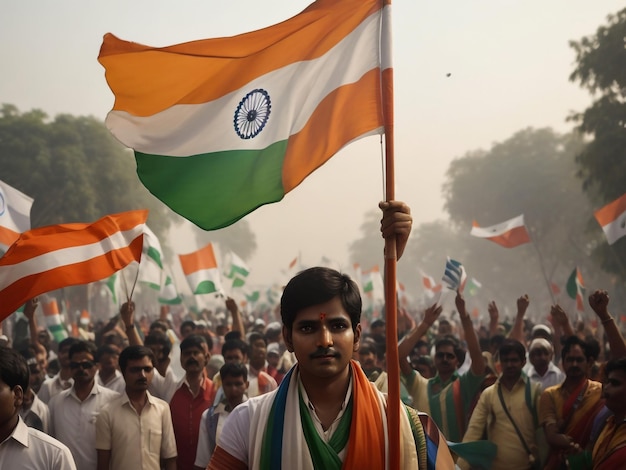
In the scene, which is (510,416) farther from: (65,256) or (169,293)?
(169,293)

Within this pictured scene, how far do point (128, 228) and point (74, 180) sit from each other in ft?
113

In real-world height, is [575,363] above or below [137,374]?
below

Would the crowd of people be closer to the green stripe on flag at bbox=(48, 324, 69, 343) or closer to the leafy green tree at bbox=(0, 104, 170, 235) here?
→ the green stripe on flag at bbox=(48, 324, 69, 343)

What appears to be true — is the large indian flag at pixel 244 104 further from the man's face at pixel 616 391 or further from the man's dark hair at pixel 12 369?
the man's face at pixel 616 391

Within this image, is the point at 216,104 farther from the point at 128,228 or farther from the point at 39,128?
the point at 39,128

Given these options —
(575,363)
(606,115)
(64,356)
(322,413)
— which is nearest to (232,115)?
(322,413)

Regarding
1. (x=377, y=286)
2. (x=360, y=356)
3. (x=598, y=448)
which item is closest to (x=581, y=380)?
(x=598, y=448)

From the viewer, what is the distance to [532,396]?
586cm

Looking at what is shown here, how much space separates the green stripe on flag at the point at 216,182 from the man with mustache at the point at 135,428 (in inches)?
66.1

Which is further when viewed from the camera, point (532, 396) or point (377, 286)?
point (377, 286)

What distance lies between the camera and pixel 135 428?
514 cm

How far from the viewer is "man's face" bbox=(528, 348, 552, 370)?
736cm

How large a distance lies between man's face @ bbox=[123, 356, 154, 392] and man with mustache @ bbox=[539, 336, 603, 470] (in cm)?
279

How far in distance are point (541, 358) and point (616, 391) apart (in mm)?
2966
